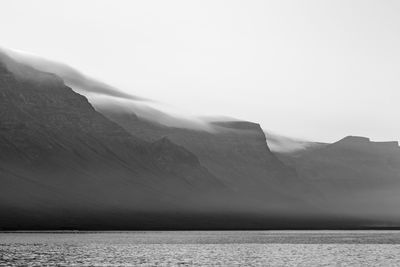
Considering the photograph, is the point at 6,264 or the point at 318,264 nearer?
the point at 6,264

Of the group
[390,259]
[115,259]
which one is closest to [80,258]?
[115,259]

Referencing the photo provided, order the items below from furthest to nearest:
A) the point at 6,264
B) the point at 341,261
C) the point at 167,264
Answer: the point at 341,261 → the point at 167,264 → the point at 6,264

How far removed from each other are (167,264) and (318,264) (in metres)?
35.1

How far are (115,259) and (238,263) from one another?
32353mm

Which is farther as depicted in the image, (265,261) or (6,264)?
(265,261)

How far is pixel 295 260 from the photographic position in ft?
551

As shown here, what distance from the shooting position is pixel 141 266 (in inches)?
5659

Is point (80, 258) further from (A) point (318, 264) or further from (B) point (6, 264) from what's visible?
(A) point (318, 264)

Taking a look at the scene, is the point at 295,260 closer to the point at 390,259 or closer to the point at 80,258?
the point at 390,259

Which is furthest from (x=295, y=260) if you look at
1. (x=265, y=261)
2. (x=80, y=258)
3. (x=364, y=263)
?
(x=80, y=258)

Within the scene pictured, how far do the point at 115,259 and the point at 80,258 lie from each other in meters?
9.09

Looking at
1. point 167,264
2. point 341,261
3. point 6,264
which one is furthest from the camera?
point 341,261

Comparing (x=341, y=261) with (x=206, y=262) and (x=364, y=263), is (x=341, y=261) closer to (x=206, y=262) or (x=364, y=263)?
(x=364, y=263)

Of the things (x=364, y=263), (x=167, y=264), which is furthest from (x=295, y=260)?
(x=167, y=264)
